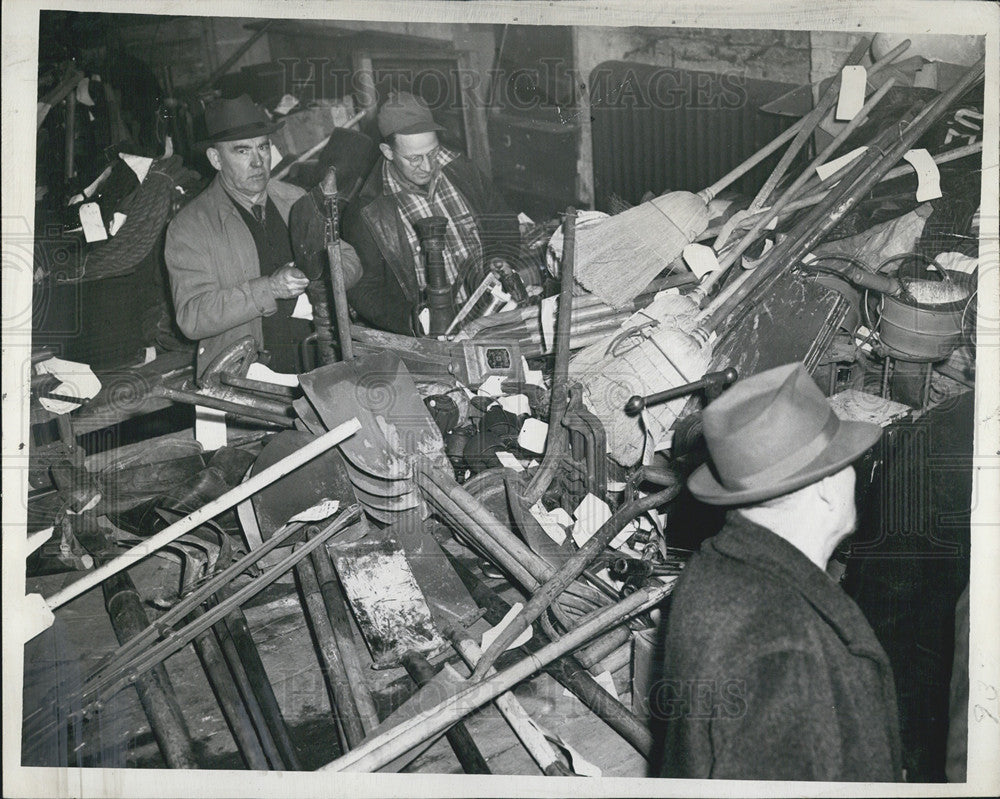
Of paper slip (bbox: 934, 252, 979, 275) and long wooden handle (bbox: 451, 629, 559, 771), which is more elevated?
paper slip (bbox: 934, 252, 979, 275)

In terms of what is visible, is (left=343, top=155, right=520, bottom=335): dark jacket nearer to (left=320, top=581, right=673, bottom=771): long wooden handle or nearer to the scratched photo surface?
the scratched photo surface

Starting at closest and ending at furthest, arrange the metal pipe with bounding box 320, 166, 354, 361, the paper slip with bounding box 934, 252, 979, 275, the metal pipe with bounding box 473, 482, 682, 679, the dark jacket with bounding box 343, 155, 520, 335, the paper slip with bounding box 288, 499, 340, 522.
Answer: the metal pipe with bounding box 473, 482, 682, 679 → the metal pipe with bounding box 320, 166, 354, 361 → the paper slip with bounding box 288, 499, 340, 522 → the paper slip with bounding box 934, 252, 979, 275 → the dark jacket with bounding box 343, 155, 520, 335

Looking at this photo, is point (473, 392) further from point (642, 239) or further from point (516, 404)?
point (642, 239)

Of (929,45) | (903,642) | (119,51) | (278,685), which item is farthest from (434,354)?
(119,51)

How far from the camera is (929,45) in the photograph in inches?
178

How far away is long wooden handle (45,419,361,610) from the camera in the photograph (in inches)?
121

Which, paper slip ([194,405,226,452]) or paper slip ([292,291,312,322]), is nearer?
paper slip ([194,405,226,452])

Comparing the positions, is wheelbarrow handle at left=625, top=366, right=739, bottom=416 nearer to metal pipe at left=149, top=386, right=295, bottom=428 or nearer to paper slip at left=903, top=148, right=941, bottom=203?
metal pipe at left=149, top=386, right=295, bottom=428

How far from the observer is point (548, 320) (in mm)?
4531

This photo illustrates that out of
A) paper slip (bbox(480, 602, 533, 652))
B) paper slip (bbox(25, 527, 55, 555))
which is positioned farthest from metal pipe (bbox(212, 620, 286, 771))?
paper slip (bbox(25, 527, 55, 555))

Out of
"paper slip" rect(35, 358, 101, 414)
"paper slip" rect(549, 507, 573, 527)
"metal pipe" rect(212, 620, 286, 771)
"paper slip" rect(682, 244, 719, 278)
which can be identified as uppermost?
"paper slip" rect(682, 244, 719, 278)

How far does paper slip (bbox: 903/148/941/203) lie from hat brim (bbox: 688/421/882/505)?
2.94m

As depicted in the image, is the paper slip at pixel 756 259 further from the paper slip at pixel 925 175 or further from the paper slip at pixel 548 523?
the paper slip at pixel 548 523

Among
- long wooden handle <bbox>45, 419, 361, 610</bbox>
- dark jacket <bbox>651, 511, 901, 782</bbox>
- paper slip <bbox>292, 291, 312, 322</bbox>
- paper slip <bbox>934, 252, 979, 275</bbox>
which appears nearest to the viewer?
dark jacket <bbox>651, 511, 901, 782</bbox>
